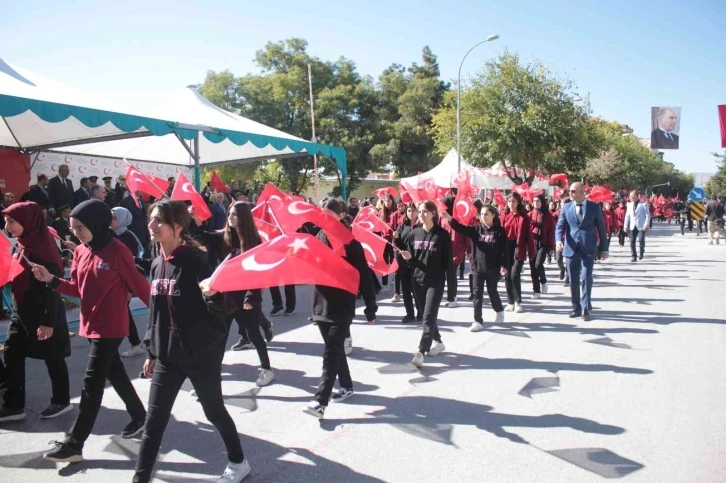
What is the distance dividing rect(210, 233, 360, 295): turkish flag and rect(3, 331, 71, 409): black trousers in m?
2.35

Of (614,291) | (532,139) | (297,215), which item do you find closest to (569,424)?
(297,215)

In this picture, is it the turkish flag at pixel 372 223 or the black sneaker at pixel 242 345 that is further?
the turkish flag at pixel 372 223

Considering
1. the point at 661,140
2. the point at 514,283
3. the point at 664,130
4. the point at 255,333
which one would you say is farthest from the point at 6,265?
the point at 664,130

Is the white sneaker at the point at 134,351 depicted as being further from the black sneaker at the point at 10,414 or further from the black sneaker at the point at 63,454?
the black sneaker at the point at 63,454

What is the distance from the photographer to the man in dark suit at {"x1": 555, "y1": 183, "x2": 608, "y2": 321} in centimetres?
839

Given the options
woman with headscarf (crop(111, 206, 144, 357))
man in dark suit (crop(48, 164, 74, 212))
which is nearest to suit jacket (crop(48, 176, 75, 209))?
man in dark suit (crop(48, 164, 74, 212))

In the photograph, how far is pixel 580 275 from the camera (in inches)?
340

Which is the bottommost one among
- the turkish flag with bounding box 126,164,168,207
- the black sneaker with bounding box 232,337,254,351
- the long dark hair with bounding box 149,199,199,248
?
the black sneaker with bounding box 232,337,254,351

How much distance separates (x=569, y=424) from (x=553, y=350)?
94.5 inches

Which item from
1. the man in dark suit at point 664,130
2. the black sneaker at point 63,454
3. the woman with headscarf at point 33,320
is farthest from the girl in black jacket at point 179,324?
the man in dark suit at point 664,130

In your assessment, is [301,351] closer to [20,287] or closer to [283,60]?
[20,287]

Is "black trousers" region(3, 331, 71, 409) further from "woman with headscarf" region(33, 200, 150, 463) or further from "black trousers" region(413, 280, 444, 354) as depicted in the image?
"black trousers" region(413, 280, 444, 354)

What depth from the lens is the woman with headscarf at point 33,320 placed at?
172 inches

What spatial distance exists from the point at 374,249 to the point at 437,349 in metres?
1.49
